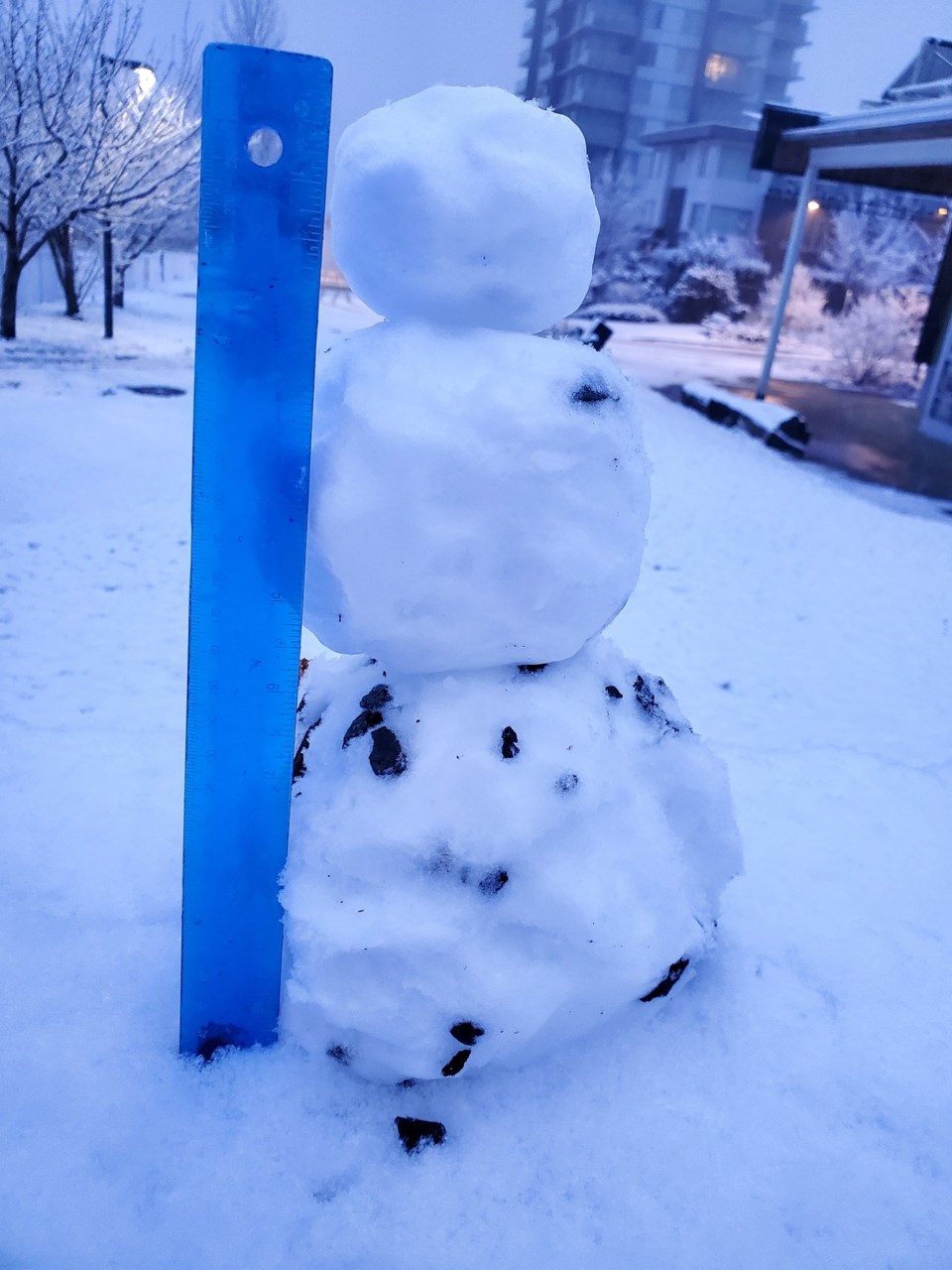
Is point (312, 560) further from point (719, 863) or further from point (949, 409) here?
point (949, 409)

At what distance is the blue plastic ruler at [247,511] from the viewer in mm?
1279

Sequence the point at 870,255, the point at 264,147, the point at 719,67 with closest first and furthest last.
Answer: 1. the point at 264,147
2. the point at 870,255
3. the point at 719,67

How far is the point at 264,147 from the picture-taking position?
1.28m

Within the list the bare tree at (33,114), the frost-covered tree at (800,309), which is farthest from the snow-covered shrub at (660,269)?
the bare tree at (33,114)

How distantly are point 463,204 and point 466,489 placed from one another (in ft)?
1.46

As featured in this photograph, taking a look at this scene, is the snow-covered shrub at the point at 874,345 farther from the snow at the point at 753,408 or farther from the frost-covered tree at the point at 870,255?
the frost-covered tree at the point at 870,255

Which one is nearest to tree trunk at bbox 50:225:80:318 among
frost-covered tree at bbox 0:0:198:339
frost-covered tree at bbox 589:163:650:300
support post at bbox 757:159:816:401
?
frost-covered tree at bbox 0:0:198:339

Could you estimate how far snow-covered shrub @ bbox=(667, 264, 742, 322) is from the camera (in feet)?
84.4

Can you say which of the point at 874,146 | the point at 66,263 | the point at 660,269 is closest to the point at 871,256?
the point at 660,269

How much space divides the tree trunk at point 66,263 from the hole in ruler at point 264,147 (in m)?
14.5

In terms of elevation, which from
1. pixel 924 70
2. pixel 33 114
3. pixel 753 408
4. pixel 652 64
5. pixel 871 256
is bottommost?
pixel 753 408

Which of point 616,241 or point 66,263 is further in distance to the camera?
point 616,241

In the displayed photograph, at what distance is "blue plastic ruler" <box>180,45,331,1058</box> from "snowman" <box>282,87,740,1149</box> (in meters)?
0.09

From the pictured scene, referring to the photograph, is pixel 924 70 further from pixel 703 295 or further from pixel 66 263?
pixel 703 295
